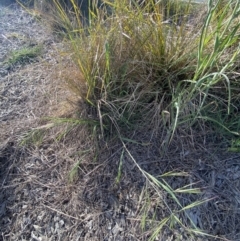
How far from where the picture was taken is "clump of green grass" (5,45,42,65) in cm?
197

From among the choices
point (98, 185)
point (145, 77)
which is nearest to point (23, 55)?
point (145, 77)

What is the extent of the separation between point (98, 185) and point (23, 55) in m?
1.17

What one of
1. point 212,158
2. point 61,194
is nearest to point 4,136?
point 61,194

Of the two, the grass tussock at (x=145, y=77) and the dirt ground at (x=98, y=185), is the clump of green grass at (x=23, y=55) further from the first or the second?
the grass tussock at (x=145, y=77)

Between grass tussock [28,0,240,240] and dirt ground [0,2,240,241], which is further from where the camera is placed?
grass tussock [28,0,240,240]

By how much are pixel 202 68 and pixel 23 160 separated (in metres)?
0.89

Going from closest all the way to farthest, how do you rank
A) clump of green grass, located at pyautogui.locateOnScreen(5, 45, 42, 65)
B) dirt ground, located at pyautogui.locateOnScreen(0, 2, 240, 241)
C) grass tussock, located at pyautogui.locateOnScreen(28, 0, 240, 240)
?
dirt ground, located at pyautogui.locateOnScreen(0, 2, 240, 241)
grass tussock, located at pyautogui.locateOnScreen(28, 0, 240, 240)
clump of green grass, located at pyautogui.locateOnScreen(5, 45, 42, 65)

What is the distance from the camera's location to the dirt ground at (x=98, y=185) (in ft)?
3.69

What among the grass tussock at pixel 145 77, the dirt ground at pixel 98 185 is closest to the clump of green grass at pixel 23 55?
the dirt ground at pixel 98 185

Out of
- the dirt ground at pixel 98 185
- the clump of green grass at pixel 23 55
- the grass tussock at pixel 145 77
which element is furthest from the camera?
the clump of green grass at pixel 23 55

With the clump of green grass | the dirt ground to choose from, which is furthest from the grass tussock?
the clump of green grass

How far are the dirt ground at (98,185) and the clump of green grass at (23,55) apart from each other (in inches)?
22.9

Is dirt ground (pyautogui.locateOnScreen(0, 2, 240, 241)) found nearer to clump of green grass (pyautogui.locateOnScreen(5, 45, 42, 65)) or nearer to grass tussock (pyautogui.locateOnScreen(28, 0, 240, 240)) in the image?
grass tussock (pyautogui.locateOnScreen(28, 0, 240, 240))

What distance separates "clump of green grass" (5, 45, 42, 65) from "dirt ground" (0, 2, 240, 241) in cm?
58
